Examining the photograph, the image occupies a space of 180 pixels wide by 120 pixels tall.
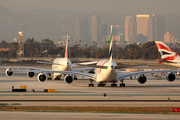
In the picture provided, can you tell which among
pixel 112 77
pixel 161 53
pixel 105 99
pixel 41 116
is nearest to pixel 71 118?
pixel 41 116

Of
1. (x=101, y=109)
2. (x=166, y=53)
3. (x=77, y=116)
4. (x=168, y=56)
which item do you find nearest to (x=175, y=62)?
(x=168, y=56)

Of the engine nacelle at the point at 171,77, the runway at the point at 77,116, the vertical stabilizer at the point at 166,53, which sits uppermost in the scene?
the vertical stabilizer at the point at 166,53

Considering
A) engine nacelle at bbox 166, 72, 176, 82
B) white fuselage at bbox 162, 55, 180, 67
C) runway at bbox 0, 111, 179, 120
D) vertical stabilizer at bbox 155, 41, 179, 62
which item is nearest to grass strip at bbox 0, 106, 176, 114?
runway at bbox 0, 111, 179, 120

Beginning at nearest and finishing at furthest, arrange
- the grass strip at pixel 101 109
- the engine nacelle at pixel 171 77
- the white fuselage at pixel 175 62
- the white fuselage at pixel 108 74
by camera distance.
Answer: the grass strip at pixel 101 109
the white fuselage at pixel 108 74
the engine nacelle at pixel 171 77
the white fuselage at pixel 175 62

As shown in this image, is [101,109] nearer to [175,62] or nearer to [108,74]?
[108,74]

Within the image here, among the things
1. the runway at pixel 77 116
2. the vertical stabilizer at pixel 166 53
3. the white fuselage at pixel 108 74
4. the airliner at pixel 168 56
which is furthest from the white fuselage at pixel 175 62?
the runway at pixel 77 116

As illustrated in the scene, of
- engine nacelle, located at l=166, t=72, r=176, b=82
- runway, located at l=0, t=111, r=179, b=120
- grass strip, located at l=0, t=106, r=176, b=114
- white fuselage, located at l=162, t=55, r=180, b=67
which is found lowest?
runway, located at l=0, t=111, r=179, b=120

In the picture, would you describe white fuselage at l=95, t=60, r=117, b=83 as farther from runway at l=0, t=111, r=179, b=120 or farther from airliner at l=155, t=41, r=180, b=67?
airliner at l=155, t=41, r=180, b=67

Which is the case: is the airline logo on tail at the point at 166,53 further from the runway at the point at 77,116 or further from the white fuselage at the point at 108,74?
the runway at the point at 77,116

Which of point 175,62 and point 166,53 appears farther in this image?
point 166,53

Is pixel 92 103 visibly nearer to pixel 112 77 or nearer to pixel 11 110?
pixel 11 110

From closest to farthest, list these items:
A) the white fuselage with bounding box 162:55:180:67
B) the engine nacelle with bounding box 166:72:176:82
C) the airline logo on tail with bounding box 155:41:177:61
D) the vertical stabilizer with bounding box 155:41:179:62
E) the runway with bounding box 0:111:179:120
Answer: the runway with bounding box 0:111:179:120, the engine nacelle with bounding box 166:72:176:82, the white fuselage with bounding box 162:55:180:67, the vertical stabilizer with bounding box 155:41:179:62, the airline logo on tail with bounding box 155:41:177:61
